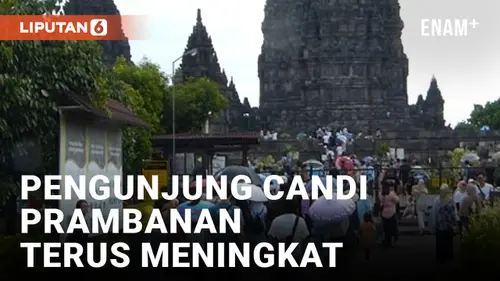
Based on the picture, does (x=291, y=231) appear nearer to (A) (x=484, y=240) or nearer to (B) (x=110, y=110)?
(A) (x=484, y=240)

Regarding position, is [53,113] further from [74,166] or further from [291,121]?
[291,121]

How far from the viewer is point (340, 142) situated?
72.0 m

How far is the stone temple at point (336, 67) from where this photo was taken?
99875 mm

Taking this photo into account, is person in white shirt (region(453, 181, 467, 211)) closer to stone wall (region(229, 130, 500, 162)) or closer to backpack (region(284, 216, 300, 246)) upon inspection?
backpack (region(284, 216, 300, 246))

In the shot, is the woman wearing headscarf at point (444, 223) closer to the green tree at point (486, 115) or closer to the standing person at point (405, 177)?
the standing person at point (405, 177)

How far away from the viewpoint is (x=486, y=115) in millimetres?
139625

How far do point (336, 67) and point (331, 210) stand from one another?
85.7 meters

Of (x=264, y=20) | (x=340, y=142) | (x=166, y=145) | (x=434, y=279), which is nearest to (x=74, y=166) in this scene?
(x=434, y=279)

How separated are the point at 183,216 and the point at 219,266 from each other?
80 centimetres

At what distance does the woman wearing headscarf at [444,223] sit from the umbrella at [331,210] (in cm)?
270

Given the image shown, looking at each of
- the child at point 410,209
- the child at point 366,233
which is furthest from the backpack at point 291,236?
the child at point 410,209

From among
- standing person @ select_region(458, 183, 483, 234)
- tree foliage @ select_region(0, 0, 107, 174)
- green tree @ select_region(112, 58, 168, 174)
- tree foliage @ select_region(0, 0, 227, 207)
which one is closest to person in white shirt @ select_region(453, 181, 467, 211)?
standing person @ select_region(458, 183, 483, 234)

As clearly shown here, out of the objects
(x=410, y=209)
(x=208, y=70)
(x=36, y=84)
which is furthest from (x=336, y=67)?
(x=36, y=84)

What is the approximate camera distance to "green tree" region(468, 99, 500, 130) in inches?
5170
